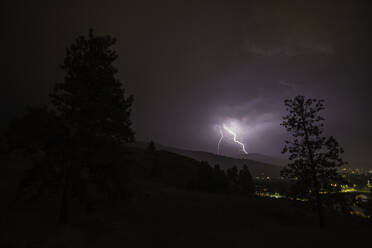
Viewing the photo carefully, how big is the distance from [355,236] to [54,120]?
20.9m

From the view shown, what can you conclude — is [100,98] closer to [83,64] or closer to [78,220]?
[83,64]

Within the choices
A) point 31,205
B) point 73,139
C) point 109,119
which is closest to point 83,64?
point 109,119

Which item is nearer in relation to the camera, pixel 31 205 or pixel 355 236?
pixel 355 236

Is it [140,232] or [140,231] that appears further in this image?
[140,231]

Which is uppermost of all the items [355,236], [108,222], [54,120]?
[54,120]

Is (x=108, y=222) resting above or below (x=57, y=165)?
below

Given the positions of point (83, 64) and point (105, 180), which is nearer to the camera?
point (105, 180)

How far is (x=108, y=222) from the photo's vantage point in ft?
41.1

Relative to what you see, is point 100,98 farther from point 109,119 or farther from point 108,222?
point 108,222

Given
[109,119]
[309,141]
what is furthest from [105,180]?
Result: [309,141]

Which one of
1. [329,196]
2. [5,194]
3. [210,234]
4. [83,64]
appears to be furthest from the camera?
[5,194]

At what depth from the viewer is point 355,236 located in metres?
11.9

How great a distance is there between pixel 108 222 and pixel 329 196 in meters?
16.7

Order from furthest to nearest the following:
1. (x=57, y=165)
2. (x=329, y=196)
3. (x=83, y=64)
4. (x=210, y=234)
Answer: (x=329, y=196) < (x=210, y=234) < (x=83, y=64) < (x=57, y=165)
